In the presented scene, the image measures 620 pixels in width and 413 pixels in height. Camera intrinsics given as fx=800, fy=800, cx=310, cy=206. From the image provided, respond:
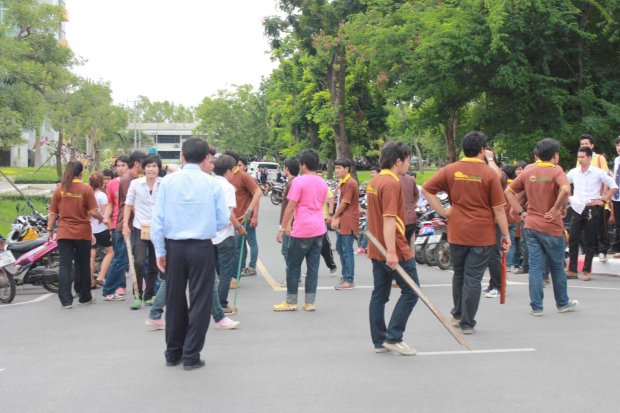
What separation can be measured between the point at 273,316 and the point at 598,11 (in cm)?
1642

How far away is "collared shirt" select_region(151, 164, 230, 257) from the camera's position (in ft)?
20.8

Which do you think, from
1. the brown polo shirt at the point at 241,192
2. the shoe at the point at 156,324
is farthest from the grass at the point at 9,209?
the shoe at the point at 156,324

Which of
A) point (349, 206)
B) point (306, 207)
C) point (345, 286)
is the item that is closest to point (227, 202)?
point (306, 207)

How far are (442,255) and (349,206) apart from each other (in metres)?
2.77

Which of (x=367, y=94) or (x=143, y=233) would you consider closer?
(x=143, y=233)

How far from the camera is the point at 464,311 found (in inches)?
303

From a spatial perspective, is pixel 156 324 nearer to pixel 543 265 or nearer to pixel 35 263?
pixel 35 263

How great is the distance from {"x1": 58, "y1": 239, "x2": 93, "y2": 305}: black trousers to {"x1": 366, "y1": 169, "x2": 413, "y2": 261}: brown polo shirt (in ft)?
14.7

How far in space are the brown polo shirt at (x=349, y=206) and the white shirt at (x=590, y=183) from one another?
323cm

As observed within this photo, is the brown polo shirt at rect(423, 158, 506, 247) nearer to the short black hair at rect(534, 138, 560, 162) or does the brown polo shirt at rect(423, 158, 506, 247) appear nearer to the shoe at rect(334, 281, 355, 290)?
the short black hair at rect(534, 138, 560, 162)

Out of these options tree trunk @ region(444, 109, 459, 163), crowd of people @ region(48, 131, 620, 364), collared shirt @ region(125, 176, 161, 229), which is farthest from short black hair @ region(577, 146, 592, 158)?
tree trunk @ region(444, 109, 459, 163)

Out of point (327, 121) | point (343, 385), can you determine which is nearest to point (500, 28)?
point (343, 385)

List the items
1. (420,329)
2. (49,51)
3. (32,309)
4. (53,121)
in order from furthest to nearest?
(53,121)
(49,51)
(32,309)
(420,329)

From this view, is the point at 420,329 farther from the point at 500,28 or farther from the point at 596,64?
the point at 596,64
